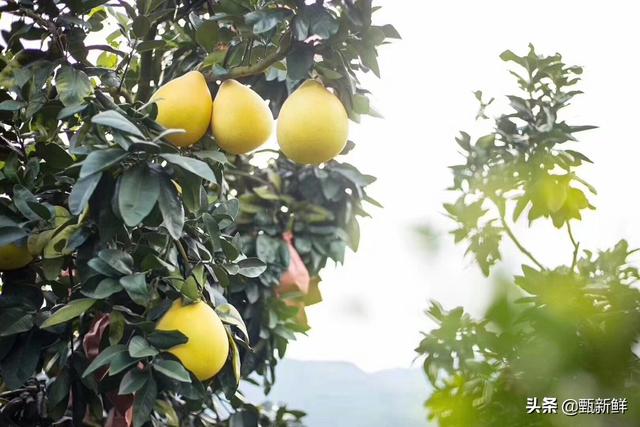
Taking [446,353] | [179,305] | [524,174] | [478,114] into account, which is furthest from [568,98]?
[179,305]

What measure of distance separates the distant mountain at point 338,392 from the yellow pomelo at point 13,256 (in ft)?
2.55

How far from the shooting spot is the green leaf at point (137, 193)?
77cm

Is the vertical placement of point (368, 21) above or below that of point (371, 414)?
above

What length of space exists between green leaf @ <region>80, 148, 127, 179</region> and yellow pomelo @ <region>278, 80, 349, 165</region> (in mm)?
252

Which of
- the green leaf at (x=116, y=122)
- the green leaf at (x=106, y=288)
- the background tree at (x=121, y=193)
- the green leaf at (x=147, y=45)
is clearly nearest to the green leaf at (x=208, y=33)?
the background tree at (x=121, y=193)

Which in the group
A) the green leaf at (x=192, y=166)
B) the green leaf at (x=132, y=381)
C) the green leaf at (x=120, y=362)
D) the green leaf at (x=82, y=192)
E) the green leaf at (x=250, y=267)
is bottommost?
the green leaf at (x=132, y=381)

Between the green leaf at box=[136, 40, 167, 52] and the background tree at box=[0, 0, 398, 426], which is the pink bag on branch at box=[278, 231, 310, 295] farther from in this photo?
the green leaf at box=[136, 40, 167, 52]

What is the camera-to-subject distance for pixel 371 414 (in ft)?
5.89

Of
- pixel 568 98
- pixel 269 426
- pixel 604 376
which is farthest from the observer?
pixel 269 426

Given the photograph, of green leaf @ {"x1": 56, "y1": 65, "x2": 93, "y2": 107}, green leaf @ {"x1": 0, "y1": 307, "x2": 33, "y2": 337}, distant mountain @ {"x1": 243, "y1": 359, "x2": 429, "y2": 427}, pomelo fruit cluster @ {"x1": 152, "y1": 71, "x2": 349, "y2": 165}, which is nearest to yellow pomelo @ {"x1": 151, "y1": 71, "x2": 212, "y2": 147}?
pomelo fruit cluster @ {"x1": 152, "y1": 71, "x2": 349, "y2": 165}

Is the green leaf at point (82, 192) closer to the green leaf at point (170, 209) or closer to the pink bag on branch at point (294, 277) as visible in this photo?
the green leaf at point (170, 209)

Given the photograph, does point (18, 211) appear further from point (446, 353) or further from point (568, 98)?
point (568, 98)

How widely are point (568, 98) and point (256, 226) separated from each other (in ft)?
2.93

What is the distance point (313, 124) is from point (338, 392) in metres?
1.39
